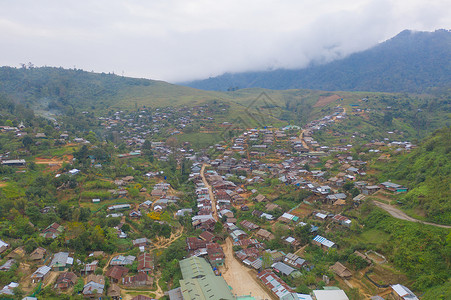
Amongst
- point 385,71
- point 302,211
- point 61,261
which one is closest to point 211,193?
point 302,211

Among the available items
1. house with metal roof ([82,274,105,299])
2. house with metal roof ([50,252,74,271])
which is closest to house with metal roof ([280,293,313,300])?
house with metal roof ([82,274,105,299])

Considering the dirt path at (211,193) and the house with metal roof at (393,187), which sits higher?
the house with metal roof at (393,187)

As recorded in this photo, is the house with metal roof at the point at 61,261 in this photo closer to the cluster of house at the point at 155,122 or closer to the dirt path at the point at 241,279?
the dirt path at the point at 241,279

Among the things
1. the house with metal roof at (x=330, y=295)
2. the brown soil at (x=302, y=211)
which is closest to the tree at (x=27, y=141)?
the brown soil at (x=302, y=211)

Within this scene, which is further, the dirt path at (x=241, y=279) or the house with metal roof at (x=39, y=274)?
the dirt path at (x=241, y=279)

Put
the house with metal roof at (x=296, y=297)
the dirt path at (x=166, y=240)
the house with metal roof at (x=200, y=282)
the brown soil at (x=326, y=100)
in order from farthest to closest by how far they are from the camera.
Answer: the brown soil at (x=326, y=100) < the dirt path at (x=166, y=240) < the house with metal roof at (x=200, y=282) < the house with metal roof at (x=296, y=297)

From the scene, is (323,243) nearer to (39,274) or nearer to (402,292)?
(402,292)
